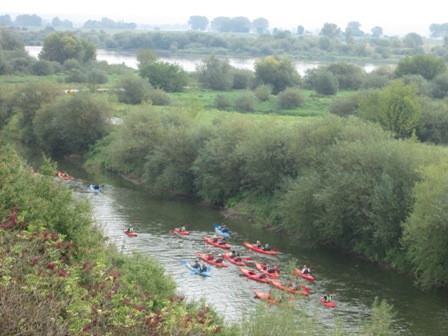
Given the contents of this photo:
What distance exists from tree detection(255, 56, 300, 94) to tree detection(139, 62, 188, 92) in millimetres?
12204

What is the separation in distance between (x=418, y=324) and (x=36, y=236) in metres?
20.6

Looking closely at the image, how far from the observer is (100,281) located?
22203mm

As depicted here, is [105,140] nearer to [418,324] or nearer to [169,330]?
[418,324]

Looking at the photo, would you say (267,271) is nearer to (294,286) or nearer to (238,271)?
(238,271)

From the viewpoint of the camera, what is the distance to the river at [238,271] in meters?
36.5

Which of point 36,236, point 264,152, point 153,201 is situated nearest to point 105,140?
point 153,201

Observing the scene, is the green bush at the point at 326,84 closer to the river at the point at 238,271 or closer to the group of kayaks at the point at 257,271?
the river at the point at 238,271

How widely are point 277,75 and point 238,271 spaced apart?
76614 millimetres

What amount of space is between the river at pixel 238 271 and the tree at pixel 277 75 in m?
58.0

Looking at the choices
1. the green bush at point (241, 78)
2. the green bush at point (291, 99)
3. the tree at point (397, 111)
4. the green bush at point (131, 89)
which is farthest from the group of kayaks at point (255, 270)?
the green bush at point (241, 78)

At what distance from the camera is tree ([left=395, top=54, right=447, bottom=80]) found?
104875 mm

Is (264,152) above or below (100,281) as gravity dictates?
below

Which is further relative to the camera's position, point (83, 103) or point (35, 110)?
point (35, 110)

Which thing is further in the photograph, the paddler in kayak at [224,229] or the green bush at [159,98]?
the green bush at [159,98]
